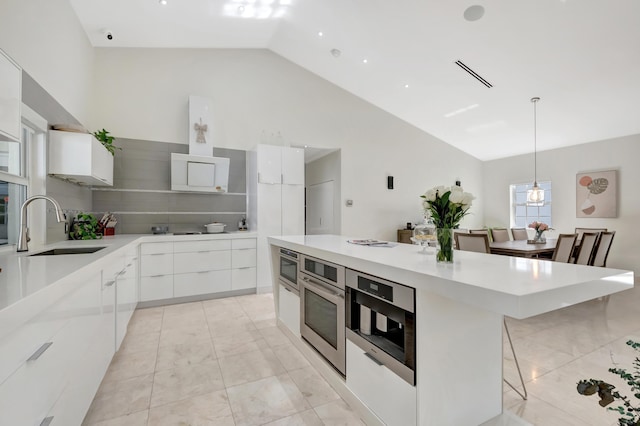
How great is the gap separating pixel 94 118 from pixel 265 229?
2.72 metres

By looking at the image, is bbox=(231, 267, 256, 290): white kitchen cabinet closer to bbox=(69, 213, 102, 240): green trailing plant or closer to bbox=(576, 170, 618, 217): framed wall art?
bbox=(69, 213, 102, 240): green trailing plant

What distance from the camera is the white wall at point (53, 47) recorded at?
203 cm

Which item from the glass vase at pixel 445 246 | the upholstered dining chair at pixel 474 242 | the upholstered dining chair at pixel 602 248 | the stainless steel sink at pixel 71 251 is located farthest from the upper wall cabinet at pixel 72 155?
the upholstered dining chair at pixel 602 248

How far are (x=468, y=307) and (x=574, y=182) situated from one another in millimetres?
6227

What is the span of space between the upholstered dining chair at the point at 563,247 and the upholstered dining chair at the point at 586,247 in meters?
0.18

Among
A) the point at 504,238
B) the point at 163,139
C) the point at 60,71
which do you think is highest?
the point at 60,71

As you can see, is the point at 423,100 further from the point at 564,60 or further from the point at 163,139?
the point at 163,139

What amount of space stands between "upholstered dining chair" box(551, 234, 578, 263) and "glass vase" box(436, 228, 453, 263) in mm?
2823

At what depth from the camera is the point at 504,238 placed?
16.9 feet

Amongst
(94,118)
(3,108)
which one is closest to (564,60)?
(3,108)

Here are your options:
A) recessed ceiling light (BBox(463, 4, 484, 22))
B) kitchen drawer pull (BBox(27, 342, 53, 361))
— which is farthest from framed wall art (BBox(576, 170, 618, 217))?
kitchen drawer pull (BBox(27, 342, 53, 361))

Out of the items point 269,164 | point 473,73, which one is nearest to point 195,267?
point 269,164

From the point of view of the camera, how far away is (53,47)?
2.65 m

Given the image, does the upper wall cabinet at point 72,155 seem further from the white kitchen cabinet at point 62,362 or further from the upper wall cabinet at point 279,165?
the upper wall cabinet at point 279,165
